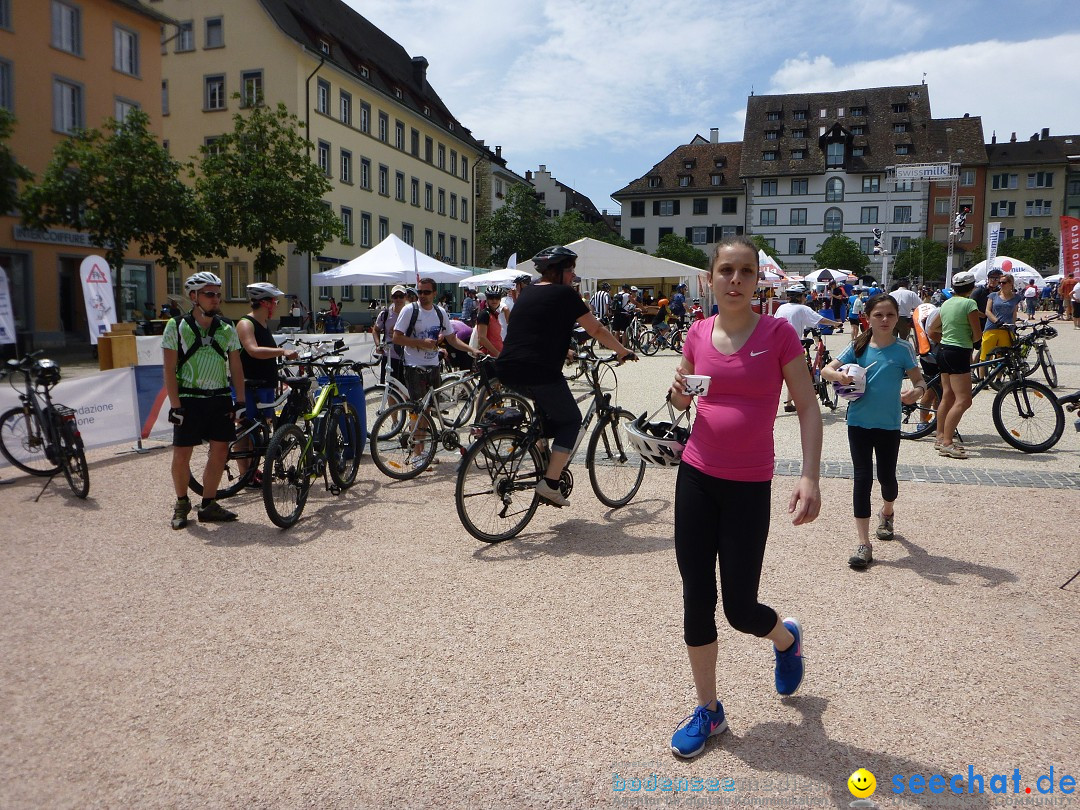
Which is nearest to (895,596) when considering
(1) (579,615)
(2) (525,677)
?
(1) (579,615)

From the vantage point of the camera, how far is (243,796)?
2783mm

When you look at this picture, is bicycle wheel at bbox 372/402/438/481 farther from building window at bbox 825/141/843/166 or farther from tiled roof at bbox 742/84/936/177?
building window at bbox 825/141/843/166

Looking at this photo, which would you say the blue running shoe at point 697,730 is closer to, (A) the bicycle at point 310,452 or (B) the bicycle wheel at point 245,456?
(A) the bicycle at point 310,452

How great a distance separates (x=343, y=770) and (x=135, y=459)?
7.00 meters

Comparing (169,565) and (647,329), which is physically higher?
(647,329)

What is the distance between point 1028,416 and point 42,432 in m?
9.90

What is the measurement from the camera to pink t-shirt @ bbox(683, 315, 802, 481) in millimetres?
2936

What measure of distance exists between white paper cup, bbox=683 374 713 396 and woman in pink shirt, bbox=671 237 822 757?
32mm

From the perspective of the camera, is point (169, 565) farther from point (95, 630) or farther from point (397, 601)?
point (397, 601)

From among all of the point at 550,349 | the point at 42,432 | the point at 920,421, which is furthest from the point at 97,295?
the point at 920,421

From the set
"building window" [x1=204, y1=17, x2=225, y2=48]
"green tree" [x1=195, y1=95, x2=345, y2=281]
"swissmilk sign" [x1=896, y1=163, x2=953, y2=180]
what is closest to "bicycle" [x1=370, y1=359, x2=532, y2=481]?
"green tree" [x1=195, y1=95, x2=345, y2=281]

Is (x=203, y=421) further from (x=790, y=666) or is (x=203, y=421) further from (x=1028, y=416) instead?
(x=1028, y=416)

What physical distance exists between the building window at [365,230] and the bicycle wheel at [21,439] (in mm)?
37301

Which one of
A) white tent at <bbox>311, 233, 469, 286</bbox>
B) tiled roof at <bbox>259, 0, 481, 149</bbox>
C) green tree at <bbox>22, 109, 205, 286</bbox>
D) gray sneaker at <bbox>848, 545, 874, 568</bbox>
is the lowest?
gray sneaker at <bbox>848, 545, 874, 568</bbox>
